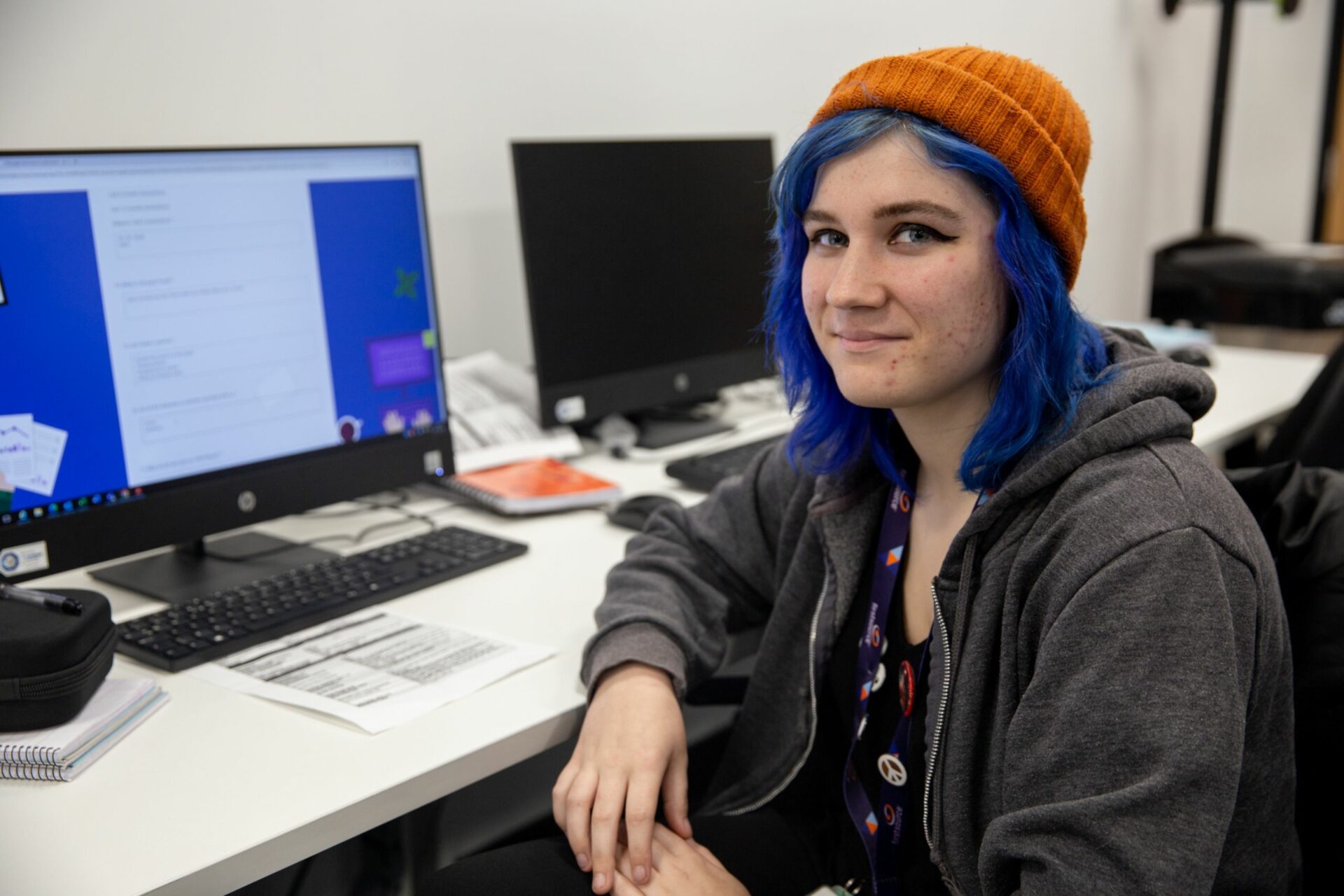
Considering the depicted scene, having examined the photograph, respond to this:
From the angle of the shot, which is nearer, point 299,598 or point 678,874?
point 678,874

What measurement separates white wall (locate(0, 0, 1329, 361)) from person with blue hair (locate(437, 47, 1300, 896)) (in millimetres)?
301

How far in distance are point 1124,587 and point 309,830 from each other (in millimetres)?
598

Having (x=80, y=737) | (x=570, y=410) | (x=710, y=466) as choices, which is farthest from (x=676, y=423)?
(x=80, y=737)

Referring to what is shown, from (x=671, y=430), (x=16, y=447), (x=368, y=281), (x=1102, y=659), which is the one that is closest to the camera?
(x=1102, y=659)

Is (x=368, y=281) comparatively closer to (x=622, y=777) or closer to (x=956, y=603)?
(x=622, y=777)

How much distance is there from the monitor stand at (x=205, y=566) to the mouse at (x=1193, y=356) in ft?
4.21

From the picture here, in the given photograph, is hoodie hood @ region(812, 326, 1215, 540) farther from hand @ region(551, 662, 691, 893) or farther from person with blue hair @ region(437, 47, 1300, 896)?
hand @ region(551, 662, 691, 893)

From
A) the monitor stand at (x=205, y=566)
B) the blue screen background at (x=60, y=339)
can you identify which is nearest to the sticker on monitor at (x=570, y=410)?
the monitor stand at (x=205, y=566)

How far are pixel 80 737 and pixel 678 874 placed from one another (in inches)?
19.4

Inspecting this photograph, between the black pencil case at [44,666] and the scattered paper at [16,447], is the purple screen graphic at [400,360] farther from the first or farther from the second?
the black pencil case at [44,666]

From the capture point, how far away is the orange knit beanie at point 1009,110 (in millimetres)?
854

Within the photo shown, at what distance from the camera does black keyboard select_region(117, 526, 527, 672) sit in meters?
1.08

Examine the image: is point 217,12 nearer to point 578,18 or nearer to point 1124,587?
point 578,18

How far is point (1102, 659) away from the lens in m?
0.74
